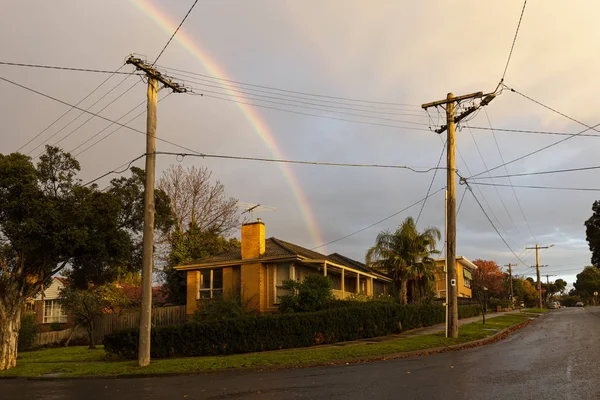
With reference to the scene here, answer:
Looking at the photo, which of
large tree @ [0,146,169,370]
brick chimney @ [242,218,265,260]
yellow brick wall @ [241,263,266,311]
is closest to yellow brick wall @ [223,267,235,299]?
yellow brick wall @ [241,263,266,311]

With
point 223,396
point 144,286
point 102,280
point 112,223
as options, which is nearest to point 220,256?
point 102,280

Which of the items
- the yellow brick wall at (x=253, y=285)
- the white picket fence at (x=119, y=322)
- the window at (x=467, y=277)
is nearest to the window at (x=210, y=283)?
the white picket fence at (x=119, y=322)

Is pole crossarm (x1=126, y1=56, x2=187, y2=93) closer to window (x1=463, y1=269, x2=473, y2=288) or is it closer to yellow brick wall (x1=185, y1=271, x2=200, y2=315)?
yellow brick wall (x1=185, y1=271, x2=200, y2=315)

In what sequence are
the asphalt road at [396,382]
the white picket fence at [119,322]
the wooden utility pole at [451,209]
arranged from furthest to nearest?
the white picket fence at [119,322] → the wooden utility pole at [451,209] → the asphalt road at [396,382]

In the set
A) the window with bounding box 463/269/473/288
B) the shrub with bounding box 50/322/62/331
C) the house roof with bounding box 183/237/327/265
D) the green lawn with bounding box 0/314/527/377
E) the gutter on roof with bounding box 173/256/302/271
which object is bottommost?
the shrub with bounding box 50/322/62/331

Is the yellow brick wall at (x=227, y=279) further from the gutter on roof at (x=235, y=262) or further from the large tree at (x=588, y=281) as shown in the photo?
Answer: the large tree at (x=588, y=281)

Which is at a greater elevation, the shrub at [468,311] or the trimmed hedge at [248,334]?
the trimmed hedge at [248,334]

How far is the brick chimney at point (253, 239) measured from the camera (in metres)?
28.1

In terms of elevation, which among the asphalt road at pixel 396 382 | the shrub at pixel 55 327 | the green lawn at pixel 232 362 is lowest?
the shrub at pixel 55 327

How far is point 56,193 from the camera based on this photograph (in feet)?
60.4

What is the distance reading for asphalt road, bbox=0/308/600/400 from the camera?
9.45 m

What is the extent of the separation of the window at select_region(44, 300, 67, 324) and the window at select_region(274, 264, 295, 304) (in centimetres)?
2478

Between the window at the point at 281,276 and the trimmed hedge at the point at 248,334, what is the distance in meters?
5.54

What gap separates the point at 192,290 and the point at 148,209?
1377cm
